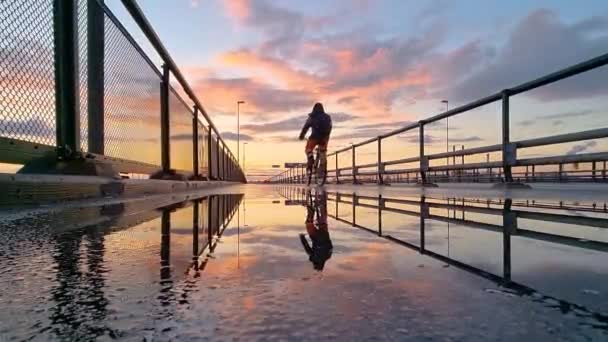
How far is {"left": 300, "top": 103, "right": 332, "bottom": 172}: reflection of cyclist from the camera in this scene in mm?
12258

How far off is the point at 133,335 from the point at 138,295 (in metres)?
0.37

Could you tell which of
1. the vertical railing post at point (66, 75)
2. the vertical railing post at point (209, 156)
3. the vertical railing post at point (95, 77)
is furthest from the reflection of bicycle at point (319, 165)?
the vertical railing post at point (66, 75)

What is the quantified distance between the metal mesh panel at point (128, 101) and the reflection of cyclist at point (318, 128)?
4749 millimetres

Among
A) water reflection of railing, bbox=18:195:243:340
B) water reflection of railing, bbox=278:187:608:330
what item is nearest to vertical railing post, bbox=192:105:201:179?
water reflection of railing, bbox=18:195:243:340

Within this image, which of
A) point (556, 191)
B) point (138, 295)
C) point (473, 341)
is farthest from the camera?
point (556, 191)

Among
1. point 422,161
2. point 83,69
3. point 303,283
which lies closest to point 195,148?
point 422,161

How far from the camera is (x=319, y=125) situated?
12.4 metres

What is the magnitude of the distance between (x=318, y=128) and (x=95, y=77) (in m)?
7.61

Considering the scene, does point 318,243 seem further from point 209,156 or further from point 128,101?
point 209,156

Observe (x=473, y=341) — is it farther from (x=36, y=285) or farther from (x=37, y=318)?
(x=36, y=285)

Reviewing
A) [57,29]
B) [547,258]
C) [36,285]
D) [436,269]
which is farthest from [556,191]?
[36,285]

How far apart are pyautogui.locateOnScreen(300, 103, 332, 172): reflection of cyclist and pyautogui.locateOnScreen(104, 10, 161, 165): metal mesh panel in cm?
475

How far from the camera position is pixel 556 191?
652cm

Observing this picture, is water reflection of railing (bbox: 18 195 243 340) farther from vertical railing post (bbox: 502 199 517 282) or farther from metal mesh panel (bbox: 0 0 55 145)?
vertical railing post (bbox: 502 199 517 282)
